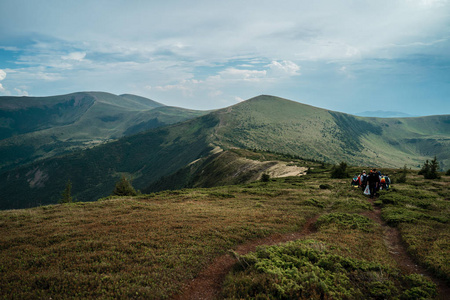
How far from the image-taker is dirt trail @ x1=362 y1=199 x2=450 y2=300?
10034mm

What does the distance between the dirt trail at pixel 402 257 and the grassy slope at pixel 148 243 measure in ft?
1.55

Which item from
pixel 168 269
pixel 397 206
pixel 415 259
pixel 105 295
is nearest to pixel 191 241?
pixel 168 269

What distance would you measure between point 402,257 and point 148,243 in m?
15.5

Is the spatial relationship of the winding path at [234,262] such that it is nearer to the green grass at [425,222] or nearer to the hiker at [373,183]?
the green grass at [425,222]

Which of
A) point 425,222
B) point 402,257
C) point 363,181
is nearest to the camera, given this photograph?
point 402,257

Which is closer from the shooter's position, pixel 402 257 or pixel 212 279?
pixel 212 279

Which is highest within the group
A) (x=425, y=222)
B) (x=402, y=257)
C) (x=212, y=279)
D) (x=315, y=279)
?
(x=315, y=279)

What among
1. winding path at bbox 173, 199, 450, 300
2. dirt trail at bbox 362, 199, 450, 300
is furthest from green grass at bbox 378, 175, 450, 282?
winding path at bbox 173, 199, 450, 300

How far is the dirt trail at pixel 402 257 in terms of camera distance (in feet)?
32.9

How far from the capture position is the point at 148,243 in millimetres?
13898

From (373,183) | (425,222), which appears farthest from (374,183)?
(425,222)

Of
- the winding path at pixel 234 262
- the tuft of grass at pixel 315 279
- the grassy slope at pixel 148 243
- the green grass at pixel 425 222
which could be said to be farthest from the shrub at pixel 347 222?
the tuft of grass at pixel 315 279

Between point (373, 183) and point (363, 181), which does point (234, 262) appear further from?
point (363, 181)

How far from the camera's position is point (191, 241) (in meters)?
14.2
